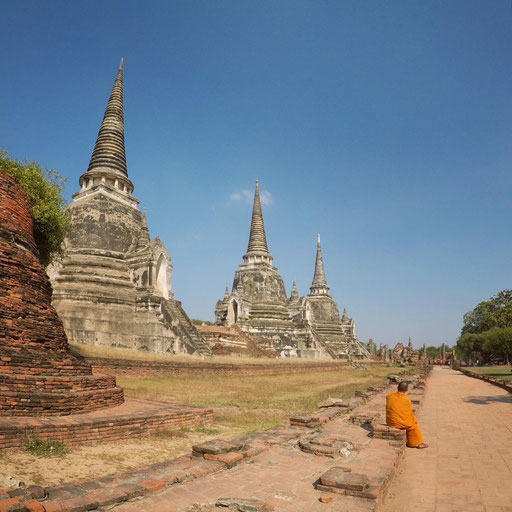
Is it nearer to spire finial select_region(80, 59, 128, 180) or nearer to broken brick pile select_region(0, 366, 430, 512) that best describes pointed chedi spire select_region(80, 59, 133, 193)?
spire finial select_region(80, 59, 128, 180)

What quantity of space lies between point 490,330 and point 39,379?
32715mm

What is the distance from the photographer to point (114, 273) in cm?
2138

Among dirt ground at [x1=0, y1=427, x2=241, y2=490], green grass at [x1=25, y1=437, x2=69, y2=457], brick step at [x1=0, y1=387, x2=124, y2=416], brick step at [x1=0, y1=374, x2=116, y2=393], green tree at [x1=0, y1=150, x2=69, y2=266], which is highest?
green tree at [x1=0, y1=150, x2=69, y2=266]

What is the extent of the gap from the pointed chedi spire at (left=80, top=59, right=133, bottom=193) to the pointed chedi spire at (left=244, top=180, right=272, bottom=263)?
1372cm

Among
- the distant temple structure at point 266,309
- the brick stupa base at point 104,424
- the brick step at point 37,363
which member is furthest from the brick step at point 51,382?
the distant temple structure at point 266,309

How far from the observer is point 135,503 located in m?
3.69

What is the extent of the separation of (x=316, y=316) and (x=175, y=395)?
1345 inches

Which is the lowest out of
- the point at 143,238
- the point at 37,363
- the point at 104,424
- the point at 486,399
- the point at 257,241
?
the point at 486,399

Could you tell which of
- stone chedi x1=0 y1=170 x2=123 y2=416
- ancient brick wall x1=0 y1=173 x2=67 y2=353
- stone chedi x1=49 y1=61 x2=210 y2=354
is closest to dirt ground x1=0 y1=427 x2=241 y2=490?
stone chedi x1=0 y1=170 x2=123 y2=416

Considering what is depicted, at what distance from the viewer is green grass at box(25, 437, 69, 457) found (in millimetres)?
5144

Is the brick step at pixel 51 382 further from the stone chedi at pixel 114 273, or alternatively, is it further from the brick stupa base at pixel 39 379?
the stone chedi at pixel 114 273

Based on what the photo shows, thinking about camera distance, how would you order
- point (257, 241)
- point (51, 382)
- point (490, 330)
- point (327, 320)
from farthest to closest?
point (327, 320)
point (257, 241)
point (490, 330)
point (51, 382)

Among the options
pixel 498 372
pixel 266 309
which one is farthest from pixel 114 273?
pixel 498 372

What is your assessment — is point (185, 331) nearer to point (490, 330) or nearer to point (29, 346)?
point (29, 346)
